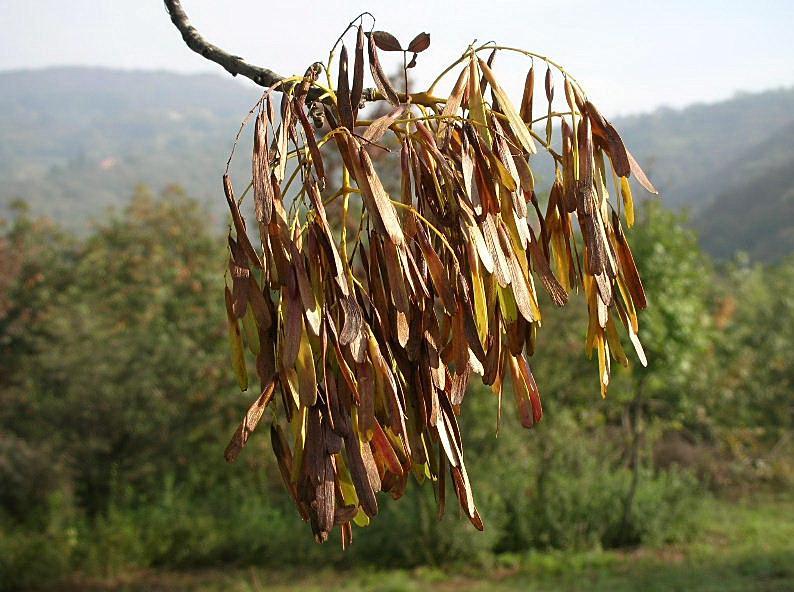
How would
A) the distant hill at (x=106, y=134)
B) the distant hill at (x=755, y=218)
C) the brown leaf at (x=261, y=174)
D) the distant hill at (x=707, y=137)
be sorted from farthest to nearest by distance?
the distant hill at (x=106, y=134) → the distant hill at (x=707, y=137) → the distant hill at (x=755, y=218) → the brown leaf at (x=261, y=174)

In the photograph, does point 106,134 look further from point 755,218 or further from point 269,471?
point 269,471

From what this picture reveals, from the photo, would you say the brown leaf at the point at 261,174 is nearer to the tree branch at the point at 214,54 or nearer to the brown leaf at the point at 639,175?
the tree branch at the point at 214,54

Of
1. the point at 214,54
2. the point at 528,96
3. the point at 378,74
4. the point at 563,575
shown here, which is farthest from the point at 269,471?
the point at 378,74

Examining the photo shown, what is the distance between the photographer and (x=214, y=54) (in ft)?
4.27

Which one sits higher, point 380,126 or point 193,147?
point 193,147

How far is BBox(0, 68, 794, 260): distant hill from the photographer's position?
39.7 m

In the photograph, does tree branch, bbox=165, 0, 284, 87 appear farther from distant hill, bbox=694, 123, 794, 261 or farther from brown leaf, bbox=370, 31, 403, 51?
distant hill, bbox=694, 123, 794, 261

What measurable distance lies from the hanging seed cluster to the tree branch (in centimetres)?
15

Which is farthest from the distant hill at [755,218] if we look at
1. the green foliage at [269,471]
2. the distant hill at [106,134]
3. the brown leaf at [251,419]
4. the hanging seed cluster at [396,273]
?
the brown leaf at [251,419]

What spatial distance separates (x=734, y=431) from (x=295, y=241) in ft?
39.7

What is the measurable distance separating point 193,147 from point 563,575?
3527 inches

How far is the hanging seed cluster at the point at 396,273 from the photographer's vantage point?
850 millimetres

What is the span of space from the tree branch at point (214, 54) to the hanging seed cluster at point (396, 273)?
15cm

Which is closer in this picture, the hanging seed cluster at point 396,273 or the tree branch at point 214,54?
the hanging seed cluster at point 396,273
